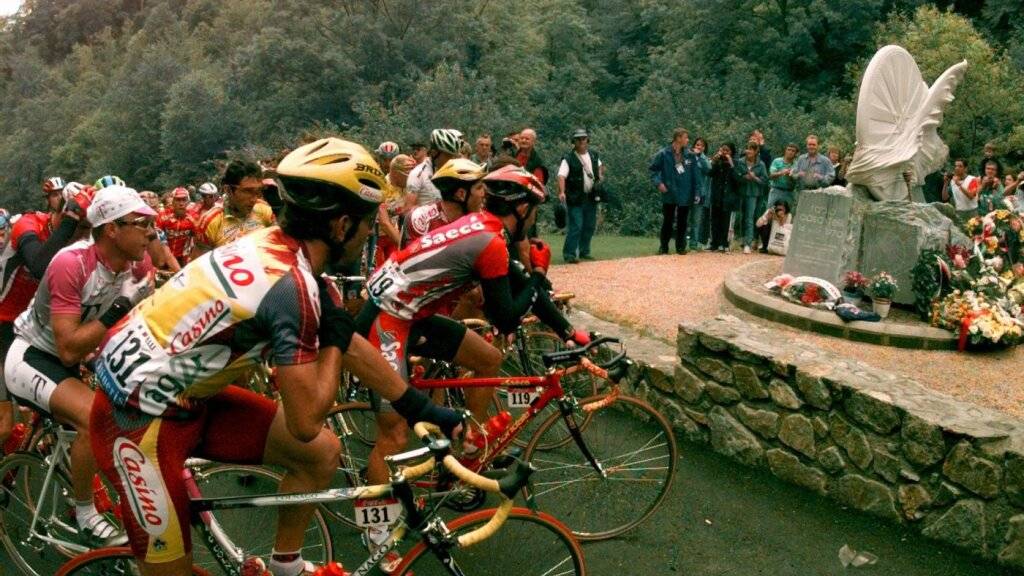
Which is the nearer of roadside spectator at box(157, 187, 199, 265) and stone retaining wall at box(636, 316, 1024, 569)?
stone retaining wall at box(636, 316, 1024, 569)

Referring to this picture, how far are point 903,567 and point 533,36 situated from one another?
1495 inches

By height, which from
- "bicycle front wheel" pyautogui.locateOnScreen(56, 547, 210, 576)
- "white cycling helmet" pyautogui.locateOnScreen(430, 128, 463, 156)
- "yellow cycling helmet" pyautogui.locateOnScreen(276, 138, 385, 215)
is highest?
"yellow cycling helmet" pyautogui.locateOnScreen(276, 138, 385, 215)

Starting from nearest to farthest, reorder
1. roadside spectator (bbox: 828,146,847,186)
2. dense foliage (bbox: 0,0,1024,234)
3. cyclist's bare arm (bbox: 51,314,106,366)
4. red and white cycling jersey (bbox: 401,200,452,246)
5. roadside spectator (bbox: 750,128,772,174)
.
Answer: cyclist's bare arm (bbox: 51,314,106,366), red and white cycling jersey (bbox: 401,200,452,246), roadside spectator (bbox: 750,128,772,174), roadside spectator (bbox: 828,146,847,186), dense foliage (bbox: 0,0,1024,234)

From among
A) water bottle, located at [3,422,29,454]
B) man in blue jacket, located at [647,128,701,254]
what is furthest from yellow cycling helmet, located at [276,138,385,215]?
man in blue jacket, located at [647,128,701,254]

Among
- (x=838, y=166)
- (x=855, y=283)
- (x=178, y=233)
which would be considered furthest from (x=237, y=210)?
(x=838, y=166)

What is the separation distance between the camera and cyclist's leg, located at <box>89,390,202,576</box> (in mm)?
2891

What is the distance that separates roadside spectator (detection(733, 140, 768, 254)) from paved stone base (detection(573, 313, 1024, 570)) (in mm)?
7604

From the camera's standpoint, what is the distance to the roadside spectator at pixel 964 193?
44.4 ft

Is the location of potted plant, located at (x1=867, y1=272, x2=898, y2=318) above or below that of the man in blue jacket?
below

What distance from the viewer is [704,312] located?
9.70 m

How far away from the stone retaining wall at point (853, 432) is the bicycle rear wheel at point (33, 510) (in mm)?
4093

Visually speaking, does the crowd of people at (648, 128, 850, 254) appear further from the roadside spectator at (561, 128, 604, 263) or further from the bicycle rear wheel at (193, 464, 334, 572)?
the bicycle rear wheel at (193, 464, 334, 572)

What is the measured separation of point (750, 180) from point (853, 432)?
9.11 m

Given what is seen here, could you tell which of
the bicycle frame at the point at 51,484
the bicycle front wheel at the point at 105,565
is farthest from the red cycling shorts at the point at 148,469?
the bicycle frame at the point at 51,484
